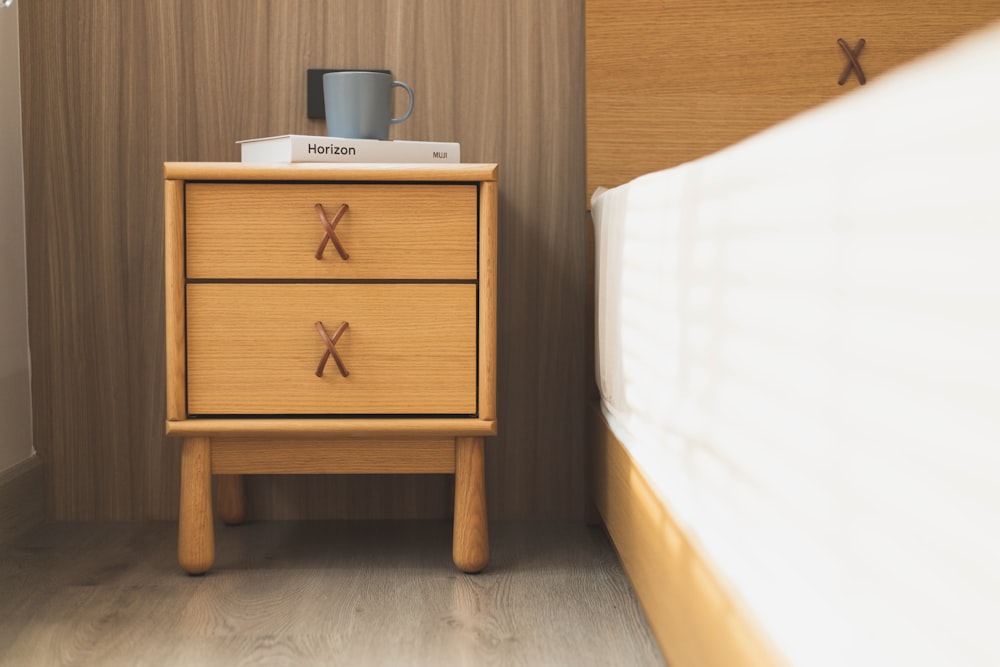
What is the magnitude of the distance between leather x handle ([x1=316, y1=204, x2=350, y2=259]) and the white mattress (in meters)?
0.55

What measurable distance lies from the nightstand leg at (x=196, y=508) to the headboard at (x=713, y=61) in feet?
2.20

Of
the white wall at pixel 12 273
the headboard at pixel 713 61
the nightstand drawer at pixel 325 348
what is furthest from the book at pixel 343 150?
the white wall at pixel 12 273

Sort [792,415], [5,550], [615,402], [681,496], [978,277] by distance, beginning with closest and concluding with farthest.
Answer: [978,277] < [792,415] < [681,496] < [615,402] < [5,550]

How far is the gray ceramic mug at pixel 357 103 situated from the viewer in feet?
4.04

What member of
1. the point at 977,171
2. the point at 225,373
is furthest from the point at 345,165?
the point at 977,171

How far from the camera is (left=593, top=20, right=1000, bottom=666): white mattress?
312mm

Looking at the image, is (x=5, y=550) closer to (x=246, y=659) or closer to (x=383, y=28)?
(x=246, y=659)

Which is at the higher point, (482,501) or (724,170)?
(724,170)

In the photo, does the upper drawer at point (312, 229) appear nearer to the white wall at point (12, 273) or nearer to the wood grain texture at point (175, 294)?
the wood grain texture at point (175, 294)

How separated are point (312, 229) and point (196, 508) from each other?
374mm

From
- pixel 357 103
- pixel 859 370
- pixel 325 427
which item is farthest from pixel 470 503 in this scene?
pixel 859 370

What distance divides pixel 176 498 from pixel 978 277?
1346mm

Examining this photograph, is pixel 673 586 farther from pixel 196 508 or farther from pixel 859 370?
pixel 196 508

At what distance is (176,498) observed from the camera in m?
1.45
